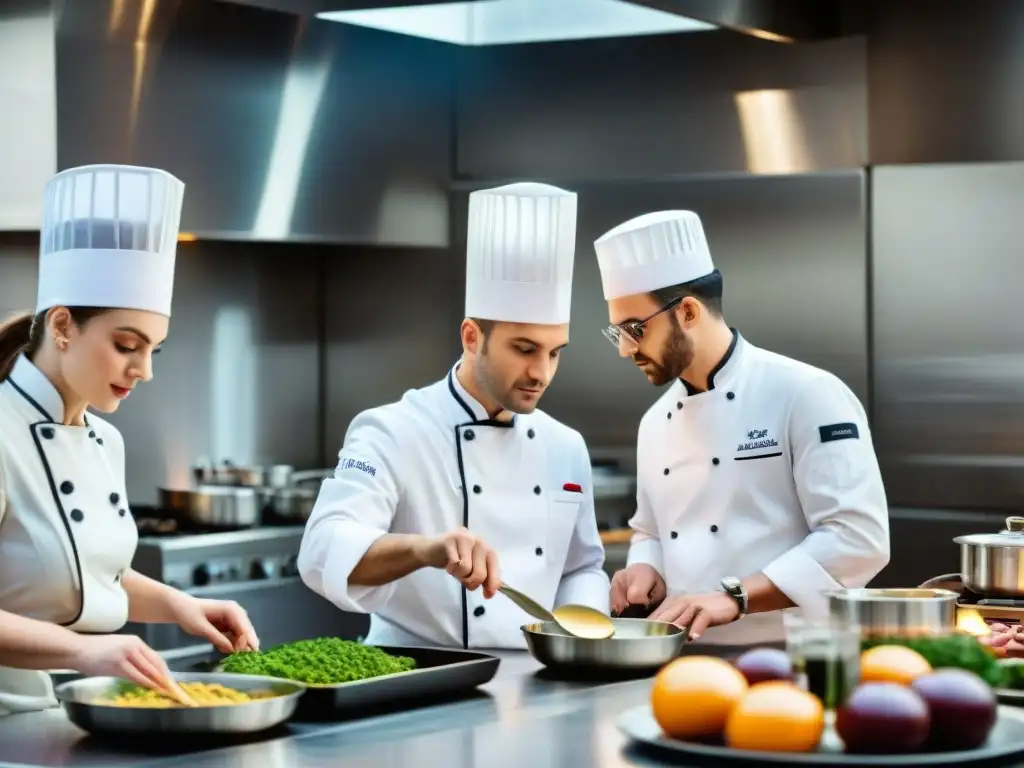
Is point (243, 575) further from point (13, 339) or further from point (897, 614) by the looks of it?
point (897, 614)

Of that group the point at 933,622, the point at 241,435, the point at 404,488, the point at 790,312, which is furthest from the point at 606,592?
the point at 241,435

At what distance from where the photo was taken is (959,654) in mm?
2027

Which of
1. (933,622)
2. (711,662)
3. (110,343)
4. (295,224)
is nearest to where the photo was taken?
(711,662)

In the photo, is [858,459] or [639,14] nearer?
[858,459]

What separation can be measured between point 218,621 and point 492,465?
68 centimetres

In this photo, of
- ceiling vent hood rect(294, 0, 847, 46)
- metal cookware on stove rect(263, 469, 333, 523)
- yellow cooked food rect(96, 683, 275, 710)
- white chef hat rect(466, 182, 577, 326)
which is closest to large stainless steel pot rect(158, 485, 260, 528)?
metal cookware on stove rect(263, 469, 333, 523)

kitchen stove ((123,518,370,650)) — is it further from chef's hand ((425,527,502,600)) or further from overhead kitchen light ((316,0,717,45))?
chef's hand ((425,527,502,600))

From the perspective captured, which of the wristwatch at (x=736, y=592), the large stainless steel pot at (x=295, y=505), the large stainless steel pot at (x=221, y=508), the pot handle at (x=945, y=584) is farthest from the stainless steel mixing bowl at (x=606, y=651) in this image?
the large stainless steel pot at (x=295, y=505)

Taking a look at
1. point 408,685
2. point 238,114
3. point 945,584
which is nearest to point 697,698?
point 408,685

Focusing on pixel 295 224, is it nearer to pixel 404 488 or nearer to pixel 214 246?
pixel 214 246

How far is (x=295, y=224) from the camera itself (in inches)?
195

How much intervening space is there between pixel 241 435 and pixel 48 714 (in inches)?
124

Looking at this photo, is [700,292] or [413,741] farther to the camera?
[700,292]

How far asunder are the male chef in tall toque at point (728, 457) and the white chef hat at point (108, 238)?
1.05 metres
